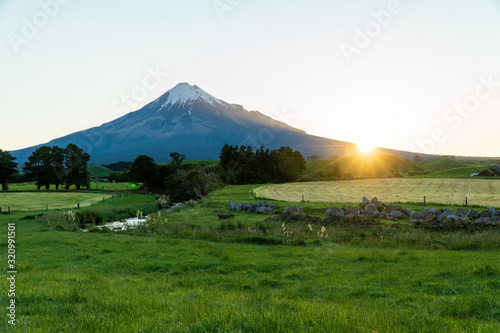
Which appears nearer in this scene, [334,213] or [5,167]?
[334,213]

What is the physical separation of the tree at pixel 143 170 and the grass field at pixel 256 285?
6651cm

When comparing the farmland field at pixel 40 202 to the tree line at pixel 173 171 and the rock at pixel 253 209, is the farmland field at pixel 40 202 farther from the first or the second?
the rock at pixel 253 209

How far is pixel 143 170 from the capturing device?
89.3 metres

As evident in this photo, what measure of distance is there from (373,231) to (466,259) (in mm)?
11218

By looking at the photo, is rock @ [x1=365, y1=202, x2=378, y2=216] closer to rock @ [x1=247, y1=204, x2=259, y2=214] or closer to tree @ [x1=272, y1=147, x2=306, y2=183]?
rock @ [x1=247, y1=204, x2=259, y2=214]

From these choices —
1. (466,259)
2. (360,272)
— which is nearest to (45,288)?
(360,272)

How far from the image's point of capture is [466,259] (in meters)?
14.8

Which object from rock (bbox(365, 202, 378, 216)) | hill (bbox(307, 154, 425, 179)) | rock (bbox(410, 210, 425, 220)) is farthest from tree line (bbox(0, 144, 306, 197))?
rock (bbox(410, 210, 425, 220))

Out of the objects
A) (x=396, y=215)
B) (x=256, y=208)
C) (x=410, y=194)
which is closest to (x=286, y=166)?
(x=410, y=194)

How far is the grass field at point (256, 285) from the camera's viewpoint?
619cm

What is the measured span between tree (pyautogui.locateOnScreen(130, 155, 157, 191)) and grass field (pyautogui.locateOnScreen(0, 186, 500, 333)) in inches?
2619

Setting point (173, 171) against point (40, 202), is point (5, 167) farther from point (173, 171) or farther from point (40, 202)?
point (173, 171)

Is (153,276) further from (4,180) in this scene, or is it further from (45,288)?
(4,180)

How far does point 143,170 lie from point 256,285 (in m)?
82.9
